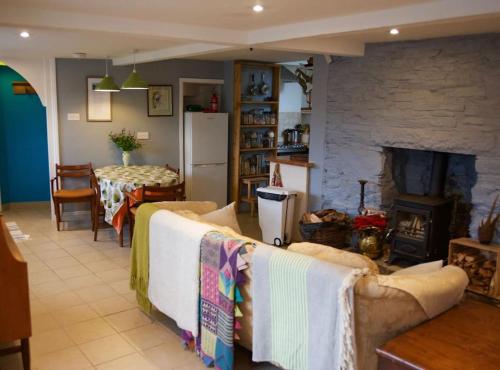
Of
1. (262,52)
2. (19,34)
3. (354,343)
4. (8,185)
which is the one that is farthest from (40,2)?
(8,185)

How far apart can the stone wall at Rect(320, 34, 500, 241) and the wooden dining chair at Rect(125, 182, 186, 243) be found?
1.66 meters

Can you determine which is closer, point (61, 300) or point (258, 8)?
point (258, 8)

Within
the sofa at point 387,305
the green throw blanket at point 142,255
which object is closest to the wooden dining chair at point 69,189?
the green throw blanket at point 142,255

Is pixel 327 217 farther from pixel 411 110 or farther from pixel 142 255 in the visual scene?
pixel 142 255

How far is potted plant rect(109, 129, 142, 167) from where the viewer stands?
6.56 meters

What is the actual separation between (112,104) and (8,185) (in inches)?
84.9

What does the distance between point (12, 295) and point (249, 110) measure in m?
5.19

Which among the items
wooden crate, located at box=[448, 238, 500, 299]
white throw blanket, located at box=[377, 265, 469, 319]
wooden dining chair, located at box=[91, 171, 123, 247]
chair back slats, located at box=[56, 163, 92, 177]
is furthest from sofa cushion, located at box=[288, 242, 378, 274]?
chair back slats, located at box=[56, 163, 92, 177]

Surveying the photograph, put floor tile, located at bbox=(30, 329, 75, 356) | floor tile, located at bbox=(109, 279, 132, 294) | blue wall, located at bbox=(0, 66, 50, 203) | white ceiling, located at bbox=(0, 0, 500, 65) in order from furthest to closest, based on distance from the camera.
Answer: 1. blue wall, located at bbox=(0, 66, 50, 203)
2. floor tile, located at bbox=(109, 279, 132, 294)
3. floor tile, located at bbox=(30, 329, 75, 356)
4. white ceiling, located at bbox=(0, 0, 500, 65)

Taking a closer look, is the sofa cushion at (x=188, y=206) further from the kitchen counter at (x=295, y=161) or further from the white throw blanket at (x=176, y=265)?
the kitchen counter at (x=295, y=161)

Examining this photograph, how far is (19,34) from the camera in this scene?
14.0ft

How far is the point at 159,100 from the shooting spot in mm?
7008

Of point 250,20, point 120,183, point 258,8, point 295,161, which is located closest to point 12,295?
point 258,8

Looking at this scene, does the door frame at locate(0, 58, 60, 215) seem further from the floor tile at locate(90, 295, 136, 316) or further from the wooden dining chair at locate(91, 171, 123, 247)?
the floor tile at locate(90, 295, 136, 316)
